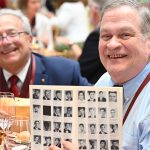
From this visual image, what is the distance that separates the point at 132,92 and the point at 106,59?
185mm

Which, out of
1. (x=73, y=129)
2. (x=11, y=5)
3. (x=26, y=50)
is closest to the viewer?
(x=73, y=129)

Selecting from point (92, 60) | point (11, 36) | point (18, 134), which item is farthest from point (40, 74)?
point (92, 60)

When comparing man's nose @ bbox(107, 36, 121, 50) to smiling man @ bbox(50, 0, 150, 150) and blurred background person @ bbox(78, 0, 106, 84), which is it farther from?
blurred background person @ bbox(78, 0, 106, 84)

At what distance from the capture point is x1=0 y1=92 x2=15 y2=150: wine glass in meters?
2.48

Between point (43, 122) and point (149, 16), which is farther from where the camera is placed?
point (149, 16)

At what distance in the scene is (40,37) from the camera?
249 inches

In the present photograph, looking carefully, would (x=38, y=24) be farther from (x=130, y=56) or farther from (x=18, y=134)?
(x=130, y=56)

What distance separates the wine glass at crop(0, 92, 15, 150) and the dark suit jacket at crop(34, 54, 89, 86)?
2.56 ft

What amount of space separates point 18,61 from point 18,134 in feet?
3.36

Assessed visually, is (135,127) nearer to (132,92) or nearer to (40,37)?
(132,92)

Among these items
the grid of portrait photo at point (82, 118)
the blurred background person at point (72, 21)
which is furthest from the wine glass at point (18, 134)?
the blurred background person at point (72, 21)

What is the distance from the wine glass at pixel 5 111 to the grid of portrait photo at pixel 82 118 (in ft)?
1.43

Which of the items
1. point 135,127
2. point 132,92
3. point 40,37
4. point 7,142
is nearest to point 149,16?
point 132,92

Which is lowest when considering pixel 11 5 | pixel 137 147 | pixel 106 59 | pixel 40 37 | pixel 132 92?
pixel 137 147
